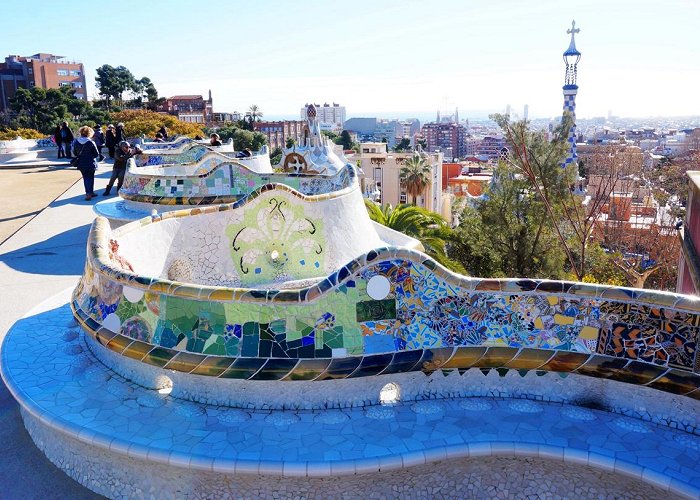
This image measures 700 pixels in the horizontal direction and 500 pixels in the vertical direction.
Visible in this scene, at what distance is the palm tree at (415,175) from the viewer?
39125 millimetres

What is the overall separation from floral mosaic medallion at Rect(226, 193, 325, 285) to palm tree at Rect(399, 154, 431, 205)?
33178 millimetres

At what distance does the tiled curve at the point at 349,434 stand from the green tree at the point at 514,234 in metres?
11.8

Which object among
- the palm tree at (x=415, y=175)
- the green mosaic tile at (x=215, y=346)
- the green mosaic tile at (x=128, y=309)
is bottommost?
the palm tree at (x=415, y=175)

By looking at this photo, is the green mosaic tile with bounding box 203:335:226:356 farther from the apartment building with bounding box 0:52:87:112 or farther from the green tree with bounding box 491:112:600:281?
the apartment building with bounding box 0:52:87:112

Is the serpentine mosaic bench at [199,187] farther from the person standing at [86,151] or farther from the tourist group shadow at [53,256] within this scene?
the person standing at [86,151]

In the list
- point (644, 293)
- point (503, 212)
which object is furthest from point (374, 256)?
point (503, 212)

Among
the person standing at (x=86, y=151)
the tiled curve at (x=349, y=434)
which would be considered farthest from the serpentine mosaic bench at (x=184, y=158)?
the tiled curve at (x=349, y=434)

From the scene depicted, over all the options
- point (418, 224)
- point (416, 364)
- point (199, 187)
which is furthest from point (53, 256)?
point (418, 224)

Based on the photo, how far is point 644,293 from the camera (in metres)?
3.43

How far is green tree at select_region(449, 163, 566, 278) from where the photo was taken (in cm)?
1502

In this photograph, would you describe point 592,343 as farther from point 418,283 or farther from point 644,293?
point 418,283

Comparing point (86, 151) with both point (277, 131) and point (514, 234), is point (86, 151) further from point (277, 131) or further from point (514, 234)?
point (277, 131)

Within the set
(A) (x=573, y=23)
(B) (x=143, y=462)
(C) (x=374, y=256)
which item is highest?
(A) (x=573, y=23)

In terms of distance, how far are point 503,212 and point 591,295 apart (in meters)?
12.3
